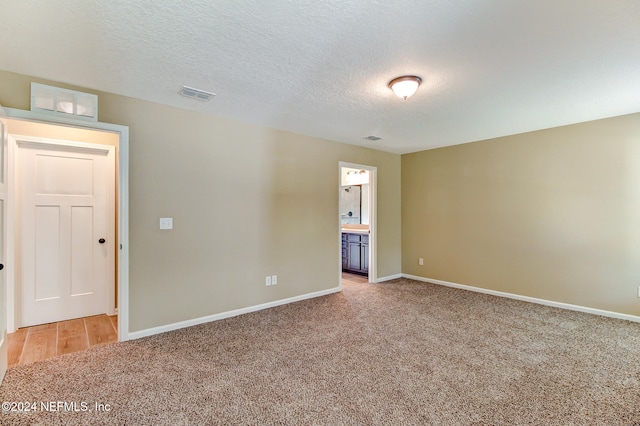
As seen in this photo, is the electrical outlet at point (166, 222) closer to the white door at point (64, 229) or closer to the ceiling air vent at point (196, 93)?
the white door at point (64, 229)

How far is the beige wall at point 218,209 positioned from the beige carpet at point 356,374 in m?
0.50

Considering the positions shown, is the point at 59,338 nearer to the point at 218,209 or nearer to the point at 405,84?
the point at 218,209

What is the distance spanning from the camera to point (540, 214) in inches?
165

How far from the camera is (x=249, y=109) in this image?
3336 millimetres

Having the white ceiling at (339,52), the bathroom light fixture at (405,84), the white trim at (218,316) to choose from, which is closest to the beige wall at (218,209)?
the white trim at (218,316)

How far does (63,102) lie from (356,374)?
136 inches

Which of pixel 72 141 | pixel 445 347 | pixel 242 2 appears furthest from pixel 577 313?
pixel 72 141

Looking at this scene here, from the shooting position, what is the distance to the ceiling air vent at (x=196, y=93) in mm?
2816

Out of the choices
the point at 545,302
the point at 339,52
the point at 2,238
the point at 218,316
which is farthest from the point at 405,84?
the point at 545,302

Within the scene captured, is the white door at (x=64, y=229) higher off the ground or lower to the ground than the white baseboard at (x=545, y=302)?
higher

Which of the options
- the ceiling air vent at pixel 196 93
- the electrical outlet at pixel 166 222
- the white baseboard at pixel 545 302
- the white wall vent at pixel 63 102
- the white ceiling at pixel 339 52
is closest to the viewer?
the white ceiling at pixel 339 52

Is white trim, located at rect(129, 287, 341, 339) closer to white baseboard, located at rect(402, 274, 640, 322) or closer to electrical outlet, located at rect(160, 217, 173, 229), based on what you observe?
electrical outlet, located at rect(160, 217, 173, 229)

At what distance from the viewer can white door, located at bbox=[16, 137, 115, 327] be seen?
3.33m

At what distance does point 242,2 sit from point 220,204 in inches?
91.8
